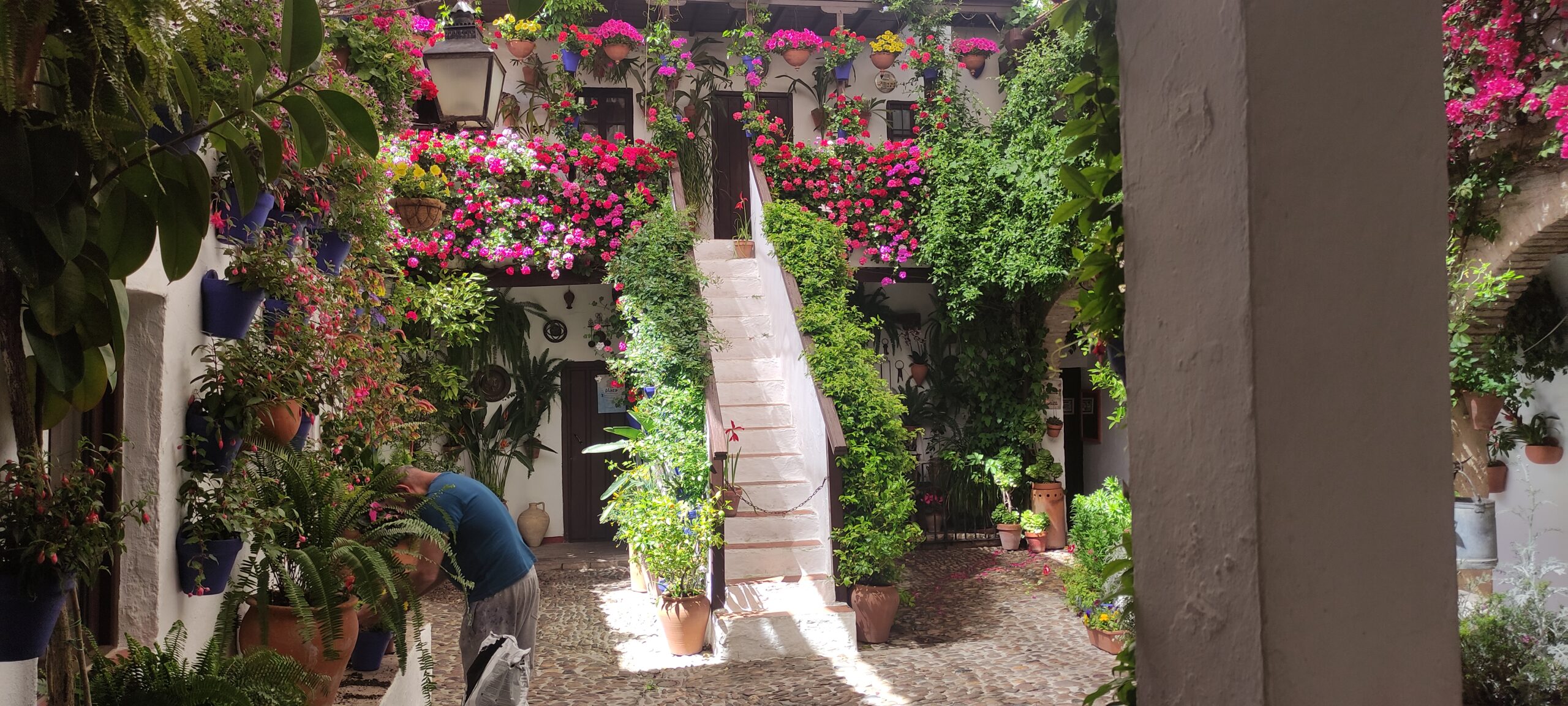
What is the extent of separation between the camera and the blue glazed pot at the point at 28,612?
5.75 ft

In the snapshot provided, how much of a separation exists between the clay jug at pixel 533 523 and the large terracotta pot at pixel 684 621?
14.4 feet

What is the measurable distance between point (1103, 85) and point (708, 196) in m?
10.00

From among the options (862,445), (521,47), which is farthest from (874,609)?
(521,47)

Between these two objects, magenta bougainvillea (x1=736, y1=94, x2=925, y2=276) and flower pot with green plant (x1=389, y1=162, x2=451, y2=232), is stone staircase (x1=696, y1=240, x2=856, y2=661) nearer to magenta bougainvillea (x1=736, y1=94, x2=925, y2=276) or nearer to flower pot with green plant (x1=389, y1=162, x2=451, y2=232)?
magenta bougainvillea (x1=736, y1=94, x2=925, y2=276)

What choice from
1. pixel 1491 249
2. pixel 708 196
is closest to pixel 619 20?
pixel 708 196

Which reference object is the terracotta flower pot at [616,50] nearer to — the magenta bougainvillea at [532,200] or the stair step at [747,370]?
the magenta bougainvillea at [532,200]

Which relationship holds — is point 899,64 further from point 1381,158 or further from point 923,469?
point 1381,158

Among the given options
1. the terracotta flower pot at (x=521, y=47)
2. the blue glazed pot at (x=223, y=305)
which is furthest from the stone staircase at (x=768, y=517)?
the blue glazed pot at (x=223, y=305)

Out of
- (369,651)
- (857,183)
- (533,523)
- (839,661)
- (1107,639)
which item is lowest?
(839,661)

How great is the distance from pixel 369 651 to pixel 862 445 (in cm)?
425

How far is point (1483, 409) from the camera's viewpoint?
737 cm

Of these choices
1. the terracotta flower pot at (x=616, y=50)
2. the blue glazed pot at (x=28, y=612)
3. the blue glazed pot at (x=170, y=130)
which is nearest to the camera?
the blue glazed pot at (x=28, y=612)

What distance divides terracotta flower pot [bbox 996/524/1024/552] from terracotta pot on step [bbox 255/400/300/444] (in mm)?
8735

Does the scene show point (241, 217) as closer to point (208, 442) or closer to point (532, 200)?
point (208, 442)
